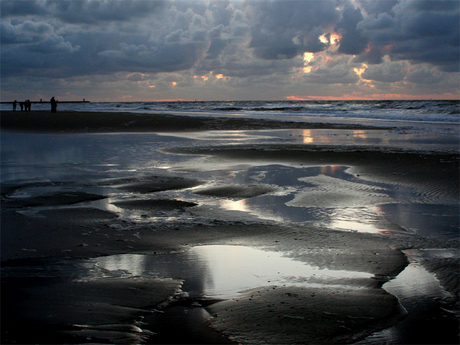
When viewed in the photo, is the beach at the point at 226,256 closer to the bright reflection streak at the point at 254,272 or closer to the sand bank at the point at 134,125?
the bright reflection streak at the point at 254,272

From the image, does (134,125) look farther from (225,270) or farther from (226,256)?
(225,270)

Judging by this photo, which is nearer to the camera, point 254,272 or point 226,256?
point 254,272

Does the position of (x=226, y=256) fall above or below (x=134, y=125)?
below

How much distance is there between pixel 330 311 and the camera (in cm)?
352

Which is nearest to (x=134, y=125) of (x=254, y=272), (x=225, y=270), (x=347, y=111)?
(x=225, y=270)

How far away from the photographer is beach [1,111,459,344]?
3287 millimetres

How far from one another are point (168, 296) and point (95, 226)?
99.4 inches

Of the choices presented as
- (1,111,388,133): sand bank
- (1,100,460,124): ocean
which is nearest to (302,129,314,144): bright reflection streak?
(1,111,388,133): sand bank

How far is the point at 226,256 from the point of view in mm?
4824

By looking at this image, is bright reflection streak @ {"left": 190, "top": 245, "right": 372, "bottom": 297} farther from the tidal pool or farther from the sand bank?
the sand bank

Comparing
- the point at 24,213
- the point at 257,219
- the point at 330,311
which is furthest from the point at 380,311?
the point at 24,213

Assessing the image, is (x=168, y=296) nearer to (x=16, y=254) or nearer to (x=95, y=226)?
(x=16, y=254)

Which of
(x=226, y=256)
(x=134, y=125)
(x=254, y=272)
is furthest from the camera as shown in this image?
(x=134, y=125)

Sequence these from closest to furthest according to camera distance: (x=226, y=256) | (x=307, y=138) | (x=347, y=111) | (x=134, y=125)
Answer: (x=226, y=256)
(x=307, y=138)
(x=134, y=125)
(x=347, y=111)
